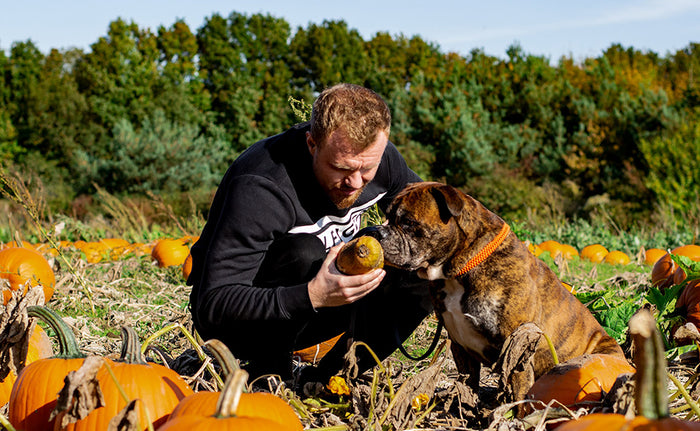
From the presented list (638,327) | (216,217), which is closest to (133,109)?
(216,217)

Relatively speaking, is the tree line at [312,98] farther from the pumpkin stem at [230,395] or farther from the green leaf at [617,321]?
the pumpkin stem at [230,395]

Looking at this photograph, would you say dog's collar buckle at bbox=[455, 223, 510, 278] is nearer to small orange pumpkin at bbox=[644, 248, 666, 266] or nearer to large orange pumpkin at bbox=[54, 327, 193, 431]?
large orange pumpkin at bbox=[54, 327, 193, 431]

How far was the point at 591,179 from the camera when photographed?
964 inches

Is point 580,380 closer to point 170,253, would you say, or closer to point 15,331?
point 15,331

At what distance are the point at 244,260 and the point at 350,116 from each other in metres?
0.92

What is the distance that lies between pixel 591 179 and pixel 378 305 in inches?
902

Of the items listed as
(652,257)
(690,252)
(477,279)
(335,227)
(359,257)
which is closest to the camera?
(359,257)

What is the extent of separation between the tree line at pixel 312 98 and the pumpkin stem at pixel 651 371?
16.0 metres

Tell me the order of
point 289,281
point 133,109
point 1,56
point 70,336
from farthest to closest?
point 1,56, point 133,109, point 289,281, point 70,336

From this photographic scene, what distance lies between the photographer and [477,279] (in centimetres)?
331

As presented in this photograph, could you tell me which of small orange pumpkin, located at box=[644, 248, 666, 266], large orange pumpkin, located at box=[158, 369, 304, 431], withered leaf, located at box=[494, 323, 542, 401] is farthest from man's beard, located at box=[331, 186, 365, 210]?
small orange pumpkin, located at box=[644, 248, 666, 266]

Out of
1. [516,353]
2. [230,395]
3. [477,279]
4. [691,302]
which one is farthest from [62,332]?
[691,302]

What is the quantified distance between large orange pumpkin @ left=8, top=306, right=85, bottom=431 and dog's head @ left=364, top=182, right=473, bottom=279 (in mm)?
1746

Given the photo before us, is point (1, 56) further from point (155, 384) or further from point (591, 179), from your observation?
point (155, 384)
